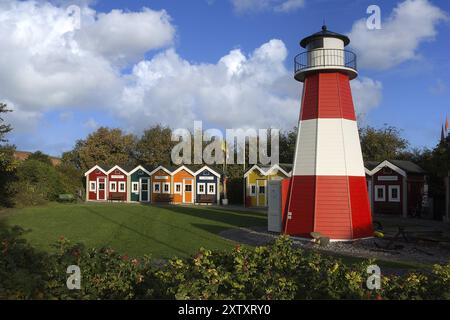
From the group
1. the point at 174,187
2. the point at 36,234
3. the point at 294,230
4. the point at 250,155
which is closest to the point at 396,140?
the point at 250,155

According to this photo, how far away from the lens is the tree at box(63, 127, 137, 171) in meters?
60.1

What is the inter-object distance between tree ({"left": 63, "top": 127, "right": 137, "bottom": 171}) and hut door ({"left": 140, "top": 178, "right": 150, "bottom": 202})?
15.6 metres

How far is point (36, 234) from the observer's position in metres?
18.2

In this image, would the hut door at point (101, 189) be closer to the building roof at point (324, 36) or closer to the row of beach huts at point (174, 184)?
the row of beach huts at point (174, 184)

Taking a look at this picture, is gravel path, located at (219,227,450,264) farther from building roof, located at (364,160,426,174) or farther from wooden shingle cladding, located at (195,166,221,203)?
wooden shingle cladding, located at (195,166,221,203)

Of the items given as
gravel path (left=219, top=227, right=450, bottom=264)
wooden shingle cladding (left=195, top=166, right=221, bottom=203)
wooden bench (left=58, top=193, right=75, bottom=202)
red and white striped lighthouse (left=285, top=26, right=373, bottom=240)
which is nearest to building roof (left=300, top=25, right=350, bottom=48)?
red and white striped lighthouse (left=285, top=26, right=373, bottom=240)

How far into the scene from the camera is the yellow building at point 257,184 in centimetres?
4119

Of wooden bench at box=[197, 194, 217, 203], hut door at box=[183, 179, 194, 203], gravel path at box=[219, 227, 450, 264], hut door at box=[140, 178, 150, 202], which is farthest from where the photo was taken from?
hut door at box=[140, 178, 150, 202]

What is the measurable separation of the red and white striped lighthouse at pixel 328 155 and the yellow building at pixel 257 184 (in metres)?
21.9

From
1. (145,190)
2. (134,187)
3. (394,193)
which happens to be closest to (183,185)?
(145,190)

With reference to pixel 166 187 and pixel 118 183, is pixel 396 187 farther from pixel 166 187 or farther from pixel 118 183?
pixel 118 183

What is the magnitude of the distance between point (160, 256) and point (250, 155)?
42.1 m

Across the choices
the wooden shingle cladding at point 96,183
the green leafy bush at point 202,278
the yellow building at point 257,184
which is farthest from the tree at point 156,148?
the green leafy bush at point 202,278
